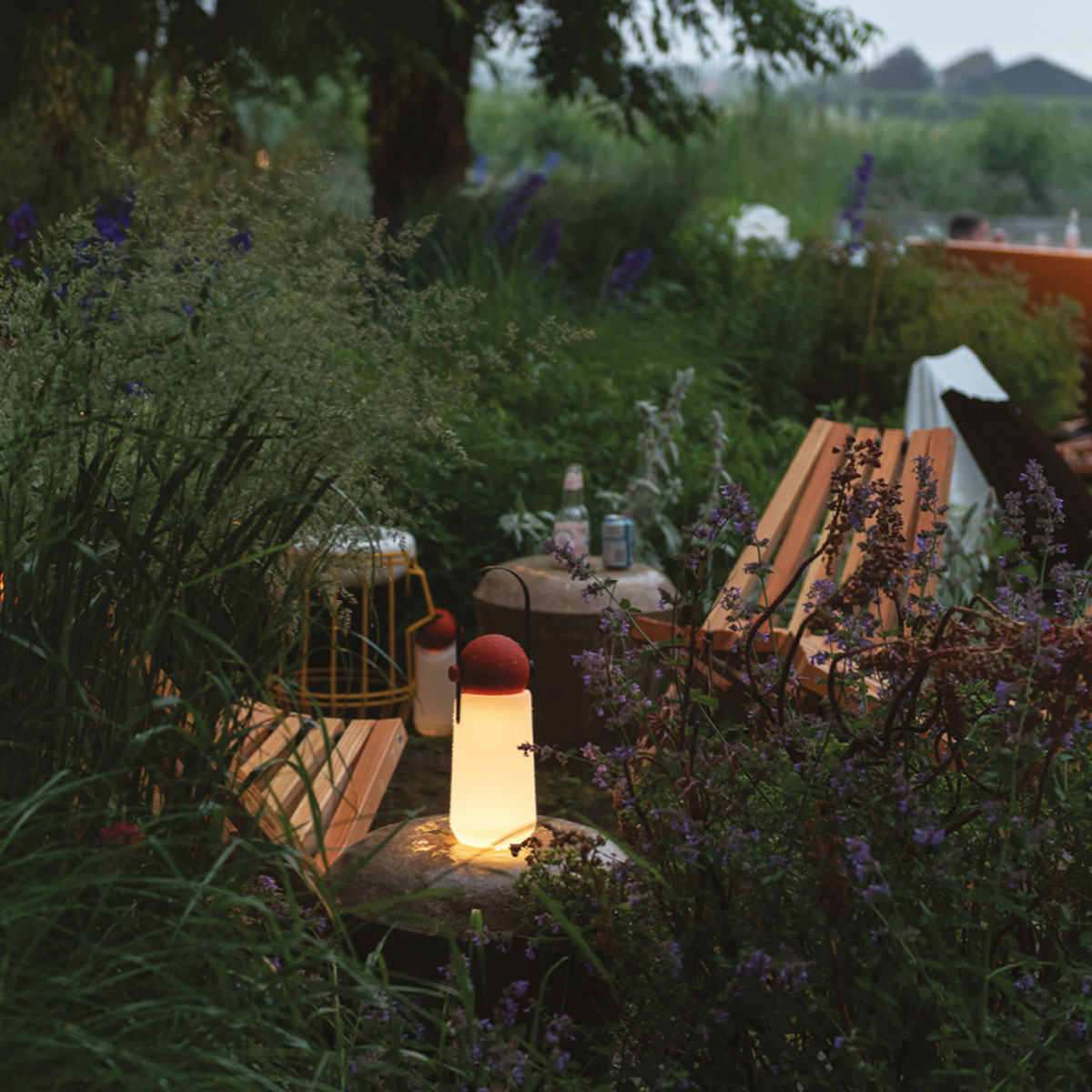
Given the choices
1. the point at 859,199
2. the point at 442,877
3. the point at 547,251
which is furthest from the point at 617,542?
the point at 859,199

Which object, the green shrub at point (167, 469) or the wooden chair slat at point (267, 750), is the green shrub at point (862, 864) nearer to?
the green shrub at point (167, 469)

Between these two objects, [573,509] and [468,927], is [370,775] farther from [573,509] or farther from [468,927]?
[573,509]

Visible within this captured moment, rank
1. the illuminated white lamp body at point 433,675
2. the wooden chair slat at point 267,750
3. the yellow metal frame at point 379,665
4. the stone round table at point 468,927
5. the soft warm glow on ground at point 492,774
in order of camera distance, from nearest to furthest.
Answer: the stone round table at point 468,927
the soft warm glow on ground at point 492,774
the wooden chair slat at point 267,750
the yellow metal frame at point 379,665
the illuminated white lamp body at point 433,675

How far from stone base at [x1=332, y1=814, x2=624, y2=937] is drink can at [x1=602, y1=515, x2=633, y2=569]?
5.87 feet

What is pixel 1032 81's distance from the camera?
37531 mm

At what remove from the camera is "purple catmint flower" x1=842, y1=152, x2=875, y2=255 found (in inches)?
285

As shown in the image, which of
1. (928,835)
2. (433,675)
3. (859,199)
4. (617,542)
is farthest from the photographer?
(859,199)

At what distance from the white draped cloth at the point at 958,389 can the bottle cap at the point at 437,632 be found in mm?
2236

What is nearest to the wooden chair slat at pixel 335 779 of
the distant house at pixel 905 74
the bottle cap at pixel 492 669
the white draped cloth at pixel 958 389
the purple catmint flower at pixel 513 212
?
the bottle cap at pixel 492 669

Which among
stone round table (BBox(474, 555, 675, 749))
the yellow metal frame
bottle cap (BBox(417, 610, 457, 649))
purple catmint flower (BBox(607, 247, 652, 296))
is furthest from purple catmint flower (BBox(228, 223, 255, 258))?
purple catmint flower (BBox(607, 247, 652, 296))

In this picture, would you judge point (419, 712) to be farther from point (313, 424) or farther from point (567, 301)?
point (567, 301)

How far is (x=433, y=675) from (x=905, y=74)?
4113 cm

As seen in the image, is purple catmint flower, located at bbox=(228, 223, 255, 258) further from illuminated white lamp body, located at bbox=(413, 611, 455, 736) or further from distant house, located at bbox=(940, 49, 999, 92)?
distant house, located at bbox=(940, 49, 999, 92)

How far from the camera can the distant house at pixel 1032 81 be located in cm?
3553
